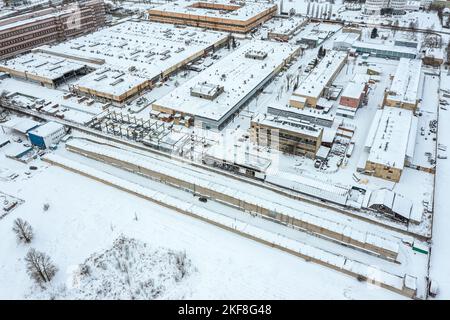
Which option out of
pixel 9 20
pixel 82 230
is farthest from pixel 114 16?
pixel 82 230

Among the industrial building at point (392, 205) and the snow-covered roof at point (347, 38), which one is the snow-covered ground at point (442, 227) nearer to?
the industrial building at point (392, 205)

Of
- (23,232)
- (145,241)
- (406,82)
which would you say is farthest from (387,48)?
(23,232)

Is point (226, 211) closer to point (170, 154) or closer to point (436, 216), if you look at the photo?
point (170, 154)

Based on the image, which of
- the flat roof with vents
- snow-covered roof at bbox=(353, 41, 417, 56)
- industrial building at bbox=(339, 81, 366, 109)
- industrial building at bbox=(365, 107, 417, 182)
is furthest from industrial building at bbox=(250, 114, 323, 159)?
snow-covered roof at bbox=(353, 41, 417, 56)

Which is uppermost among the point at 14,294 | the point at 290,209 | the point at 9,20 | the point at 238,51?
the point at 9,20

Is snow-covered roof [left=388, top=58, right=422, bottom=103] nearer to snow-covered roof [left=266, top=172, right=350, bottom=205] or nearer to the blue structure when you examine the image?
snow-covered roof [left=266, top=172, right=350, bottom=205]

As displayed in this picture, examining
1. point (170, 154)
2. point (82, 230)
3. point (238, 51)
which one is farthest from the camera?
point (238, 51)
